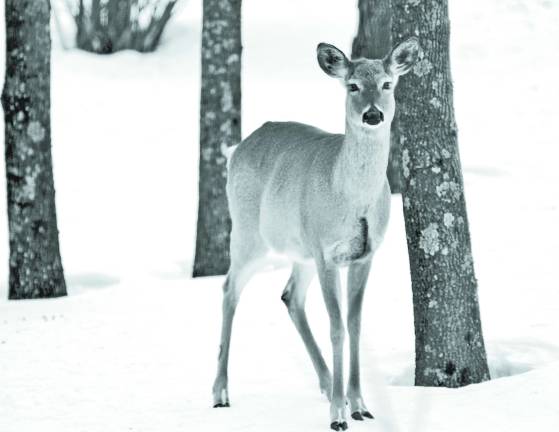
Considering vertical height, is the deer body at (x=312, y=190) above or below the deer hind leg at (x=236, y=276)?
above

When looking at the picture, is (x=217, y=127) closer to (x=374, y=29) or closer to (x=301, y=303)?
(x=374, y=29)

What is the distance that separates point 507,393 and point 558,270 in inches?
145

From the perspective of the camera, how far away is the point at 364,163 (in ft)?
22.4

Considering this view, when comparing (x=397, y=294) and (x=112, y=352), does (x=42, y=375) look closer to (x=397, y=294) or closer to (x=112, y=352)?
(x=112, y=352)

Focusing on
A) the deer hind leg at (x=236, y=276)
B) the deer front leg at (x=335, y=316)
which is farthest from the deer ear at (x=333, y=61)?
the deer hind leg at (x=236, y=276)

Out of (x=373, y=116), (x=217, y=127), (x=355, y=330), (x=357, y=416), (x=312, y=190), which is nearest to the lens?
(x=373, y=116)

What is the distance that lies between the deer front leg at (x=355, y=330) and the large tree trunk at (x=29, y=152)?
15.7 ft

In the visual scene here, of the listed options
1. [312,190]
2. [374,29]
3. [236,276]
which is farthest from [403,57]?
[374,29]

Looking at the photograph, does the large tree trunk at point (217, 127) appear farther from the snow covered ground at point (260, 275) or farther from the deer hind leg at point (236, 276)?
the deer hind leg at point (236, 276)

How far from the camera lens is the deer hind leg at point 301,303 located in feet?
25.3

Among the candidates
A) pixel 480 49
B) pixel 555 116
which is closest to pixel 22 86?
pixel 555 116

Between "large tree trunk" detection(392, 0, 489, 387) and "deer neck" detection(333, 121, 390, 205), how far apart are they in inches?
22.6

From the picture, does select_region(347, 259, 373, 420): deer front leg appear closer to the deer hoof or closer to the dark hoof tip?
the dark hoof tip

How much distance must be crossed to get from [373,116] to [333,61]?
2.12ft
